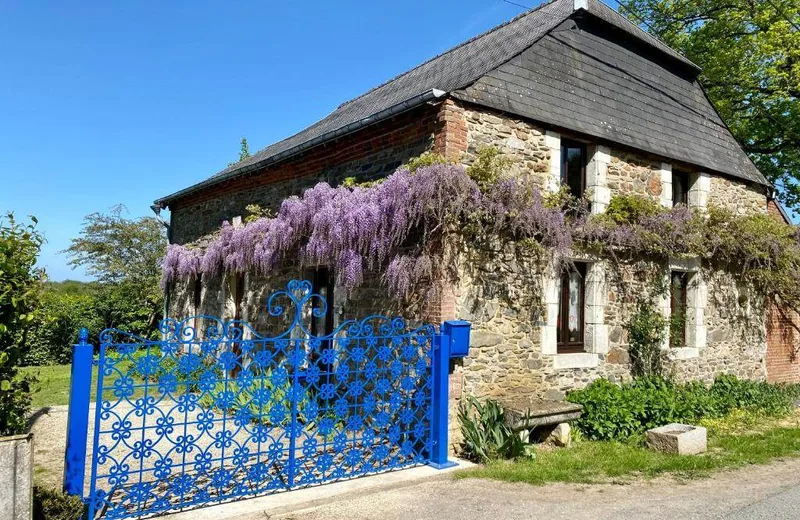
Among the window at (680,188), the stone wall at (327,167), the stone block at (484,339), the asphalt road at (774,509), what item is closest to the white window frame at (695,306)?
the window at (680,188)

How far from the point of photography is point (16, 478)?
10.9ft

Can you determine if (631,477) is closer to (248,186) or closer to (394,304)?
(394,304)

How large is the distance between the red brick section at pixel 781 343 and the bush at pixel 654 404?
1657 millimetres

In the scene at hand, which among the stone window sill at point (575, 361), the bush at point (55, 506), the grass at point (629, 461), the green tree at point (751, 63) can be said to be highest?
the green tree at point (751, 63)

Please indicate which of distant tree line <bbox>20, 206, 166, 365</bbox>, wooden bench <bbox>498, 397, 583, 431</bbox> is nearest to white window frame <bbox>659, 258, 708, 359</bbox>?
wooden bench <bbox>498, 397, 583, 431</bbox>

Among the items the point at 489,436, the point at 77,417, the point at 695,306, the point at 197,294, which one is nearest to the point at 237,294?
the point at 197,294

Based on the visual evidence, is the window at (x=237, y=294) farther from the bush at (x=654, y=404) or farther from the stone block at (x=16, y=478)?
the stone block at (x=16, y=478)

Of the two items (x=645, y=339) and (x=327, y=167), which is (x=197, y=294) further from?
(x=645, y=339)

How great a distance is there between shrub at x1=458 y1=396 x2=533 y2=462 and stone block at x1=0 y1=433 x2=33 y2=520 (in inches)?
159

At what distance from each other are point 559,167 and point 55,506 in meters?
6.89

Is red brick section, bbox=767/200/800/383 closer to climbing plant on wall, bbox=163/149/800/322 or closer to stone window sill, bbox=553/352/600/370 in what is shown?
climbing plant on wall, bbox=163/149/800/322

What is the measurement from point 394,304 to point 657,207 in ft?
15.5

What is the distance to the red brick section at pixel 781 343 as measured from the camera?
35.4 ft

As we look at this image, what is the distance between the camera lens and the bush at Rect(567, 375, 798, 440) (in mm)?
7020
